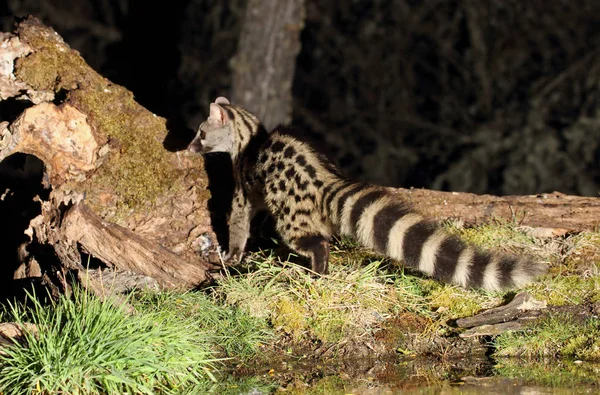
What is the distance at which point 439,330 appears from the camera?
5.91 metres

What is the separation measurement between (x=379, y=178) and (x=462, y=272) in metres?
8.09

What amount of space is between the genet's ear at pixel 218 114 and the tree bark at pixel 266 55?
3185mm

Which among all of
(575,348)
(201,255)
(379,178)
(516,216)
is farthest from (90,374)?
(379,178)

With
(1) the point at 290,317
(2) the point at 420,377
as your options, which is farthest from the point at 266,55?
(2) the point at 420,377

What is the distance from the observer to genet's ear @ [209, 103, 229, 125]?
6.99 m

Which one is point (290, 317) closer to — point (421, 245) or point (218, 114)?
point (421, 245)

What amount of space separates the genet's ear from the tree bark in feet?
10.5

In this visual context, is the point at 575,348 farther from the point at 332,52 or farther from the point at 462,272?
the point at 332,52

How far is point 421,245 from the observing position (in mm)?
5645

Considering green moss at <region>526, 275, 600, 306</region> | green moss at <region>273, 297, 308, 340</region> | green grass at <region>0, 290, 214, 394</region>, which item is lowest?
green grass at <region>0, 290, 214, 394</region>

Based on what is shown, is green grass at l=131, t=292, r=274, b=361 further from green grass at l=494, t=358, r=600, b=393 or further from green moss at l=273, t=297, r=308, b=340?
green grass at l=494, t=358, r=600, b=393

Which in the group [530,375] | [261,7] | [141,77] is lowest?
[530,375]

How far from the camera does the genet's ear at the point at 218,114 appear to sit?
22.9 ft

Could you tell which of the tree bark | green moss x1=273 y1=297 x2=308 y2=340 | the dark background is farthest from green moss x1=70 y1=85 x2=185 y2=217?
the dark background
